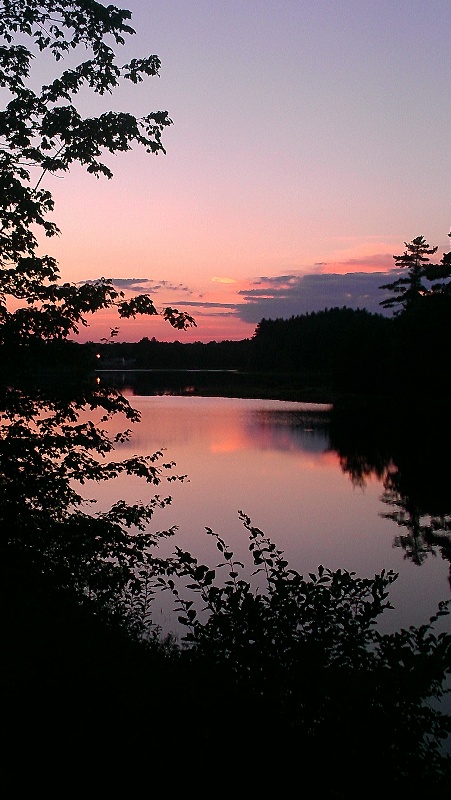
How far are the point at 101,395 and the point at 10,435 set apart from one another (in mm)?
1321

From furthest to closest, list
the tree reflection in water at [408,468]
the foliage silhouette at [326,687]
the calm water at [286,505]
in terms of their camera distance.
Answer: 1. the tree reflection in water at [408,468]
2. the calm water at [286,505]
3. the foliage silhouette at [326,687]

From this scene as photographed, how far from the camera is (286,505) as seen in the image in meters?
25.2

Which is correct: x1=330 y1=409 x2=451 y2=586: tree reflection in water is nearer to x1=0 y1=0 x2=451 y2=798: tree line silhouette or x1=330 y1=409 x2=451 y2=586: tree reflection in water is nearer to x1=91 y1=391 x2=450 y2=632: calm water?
x1=91 y1=391 x2=450 y2=632: calm water

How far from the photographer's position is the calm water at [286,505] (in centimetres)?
1662

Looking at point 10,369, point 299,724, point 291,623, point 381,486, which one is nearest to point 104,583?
point 10,369

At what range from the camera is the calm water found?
16.6 metres

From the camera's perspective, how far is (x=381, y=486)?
29562mm

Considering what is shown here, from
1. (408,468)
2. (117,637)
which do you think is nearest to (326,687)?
(117,637)

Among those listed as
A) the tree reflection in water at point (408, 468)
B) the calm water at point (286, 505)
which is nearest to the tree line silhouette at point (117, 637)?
the calm water at point (286, 505)

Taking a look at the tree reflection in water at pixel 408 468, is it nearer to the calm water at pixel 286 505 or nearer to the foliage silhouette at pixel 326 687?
the calm water at pixel 286 505

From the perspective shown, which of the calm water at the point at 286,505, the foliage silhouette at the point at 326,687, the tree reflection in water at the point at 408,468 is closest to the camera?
the foliage silhouette at the point at 326,687

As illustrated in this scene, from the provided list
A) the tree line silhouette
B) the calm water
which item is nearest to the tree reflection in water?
the calm water

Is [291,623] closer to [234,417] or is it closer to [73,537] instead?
[73,537]

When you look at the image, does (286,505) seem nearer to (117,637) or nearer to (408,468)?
(408,468)
